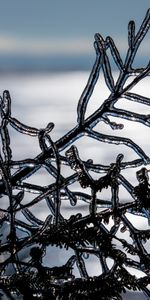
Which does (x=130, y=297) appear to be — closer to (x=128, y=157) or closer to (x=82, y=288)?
(x=128, y=157)

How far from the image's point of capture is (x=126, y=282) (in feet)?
2.96

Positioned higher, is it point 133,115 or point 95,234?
point 133,115

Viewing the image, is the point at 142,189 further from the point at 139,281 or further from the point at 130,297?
the point at 130,297

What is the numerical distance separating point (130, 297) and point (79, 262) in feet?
2.36

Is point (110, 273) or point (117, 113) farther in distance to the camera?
point (117, 113)

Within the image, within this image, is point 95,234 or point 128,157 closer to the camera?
point 95,234

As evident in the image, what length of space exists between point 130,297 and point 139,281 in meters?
0.84

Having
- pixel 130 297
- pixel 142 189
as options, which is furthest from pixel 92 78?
pixel 130 297

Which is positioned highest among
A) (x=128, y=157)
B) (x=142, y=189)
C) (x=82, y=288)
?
(x=128, y=157)

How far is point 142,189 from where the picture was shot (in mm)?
917

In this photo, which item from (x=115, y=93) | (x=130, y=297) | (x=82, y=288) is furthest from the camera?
(x=130, y=297)

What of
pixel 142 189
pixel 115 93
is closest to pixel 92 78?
pixel 115 93

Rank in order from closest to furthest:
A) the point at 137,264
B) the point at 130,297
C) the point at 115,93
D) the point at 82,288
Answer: the point at 82,288
the point at 137,264
the point at 115,93
the point at 130,297

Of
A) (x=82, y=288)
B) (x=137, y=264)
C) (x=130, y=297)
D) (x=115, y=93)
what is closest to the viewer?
(x=82, y=288)
